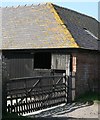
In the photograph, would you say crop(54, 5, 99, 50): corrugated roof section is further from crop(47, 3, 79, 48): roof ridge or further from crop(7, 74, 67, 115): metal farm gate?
crop(7, 74, 67, 115): metal farm gate

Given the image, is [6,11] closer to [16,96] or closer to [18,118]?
[16,96]

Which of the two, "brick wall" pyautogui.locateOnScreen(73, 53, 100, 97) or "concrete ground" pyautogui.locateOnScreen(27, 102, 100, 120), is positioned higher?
"brick wall" pyautogui.locateOnScreen(73, 53, 100, 97)

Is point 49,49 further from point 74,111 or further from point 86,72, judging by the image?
→ point 74,111

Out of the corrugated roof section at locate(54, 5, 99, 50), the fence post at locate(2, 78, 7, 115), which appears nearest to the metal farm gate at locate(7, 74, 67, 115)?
the fence post at locate(2, 78, 7, 115)

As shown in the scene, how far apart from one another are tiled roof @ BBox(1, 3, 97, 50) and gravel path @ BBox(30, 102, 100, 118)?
11.5 ft

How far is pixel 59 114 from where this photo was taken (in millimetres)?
13656

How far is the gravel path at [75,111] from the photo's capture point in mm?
13480

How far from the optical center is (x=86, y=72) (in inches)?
805

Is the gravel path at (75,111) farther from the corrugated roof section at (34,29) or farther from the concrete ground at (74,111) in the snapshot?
the corrugated roof section at (34,29)

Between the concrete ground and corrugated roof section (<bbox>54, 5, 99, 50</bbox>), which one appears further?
corrugated roof section (<bbox>54, 5, 99, 50</bbox>)

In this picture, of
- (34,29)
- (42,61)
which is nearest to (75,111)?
(42,61)

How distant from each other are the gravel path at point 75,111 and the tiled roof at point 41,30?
11.5 feet

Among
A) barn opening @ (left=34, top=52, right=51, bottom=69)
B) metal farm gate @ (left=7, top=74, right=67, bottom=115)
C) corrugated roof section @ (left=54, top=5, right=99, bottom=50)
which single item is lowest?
metal farm gate @ (left=7, top=74, right=67, bottom=115)

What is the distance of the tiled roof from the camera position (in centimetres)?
1944
